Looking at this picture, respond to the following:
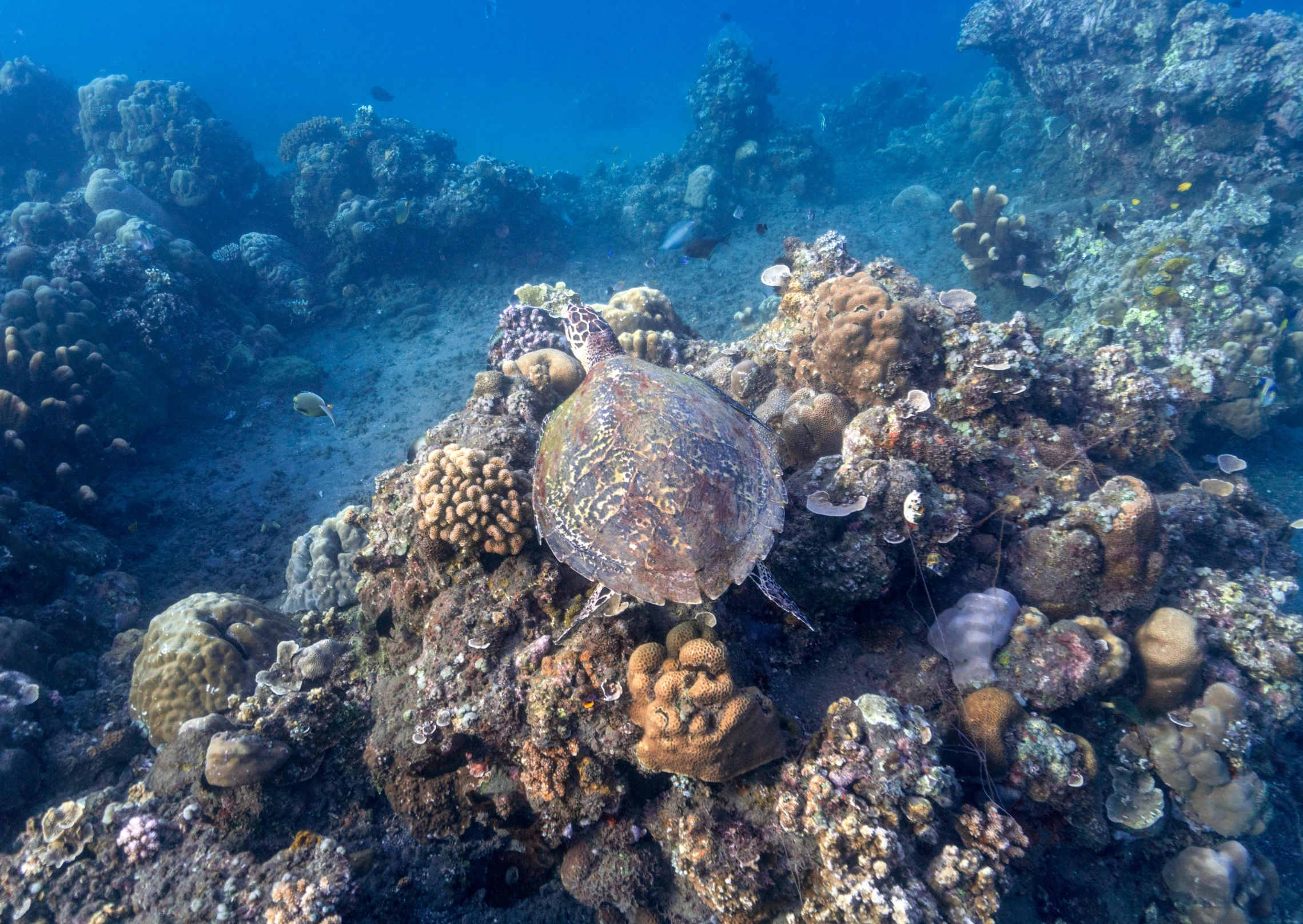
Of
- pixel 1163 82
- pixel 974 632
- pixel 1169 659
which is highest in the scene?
pixel 1163 82

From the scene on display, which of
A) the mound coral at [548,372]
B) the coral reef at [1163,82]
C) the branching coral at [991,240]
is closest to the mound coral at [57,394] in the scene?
the mound coral at [548,372]

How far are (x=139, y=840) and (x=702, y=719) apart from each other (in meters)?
4.57

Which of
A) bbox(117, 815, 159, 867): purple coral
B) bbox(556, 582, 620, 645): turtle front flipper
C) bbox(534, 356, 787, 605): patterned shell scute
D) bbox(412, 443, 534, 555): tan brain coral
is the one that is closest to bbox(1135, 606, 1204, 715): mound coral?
bbox(534, 356, 787, 605): patterned shell scute

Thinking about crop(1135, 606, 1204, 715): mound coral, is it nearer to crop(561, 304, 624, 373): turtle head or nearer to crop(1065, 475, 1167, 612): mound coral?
crop(1065, 475, 1167, 612): mound coral

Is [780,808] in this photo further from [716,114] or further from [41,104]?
[41,104]

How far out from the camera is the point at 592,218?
870 inches

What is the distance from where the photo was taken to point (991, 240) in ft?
42.6

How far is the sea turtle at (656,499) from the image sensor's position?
3.74m

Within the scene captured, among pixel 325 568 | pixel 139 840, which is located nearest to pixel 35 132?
pixel 325 568

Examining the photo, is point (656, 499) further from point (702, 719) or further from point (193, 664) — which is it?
point (193, 664)

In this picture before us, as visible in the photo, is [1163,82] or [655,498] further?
[1163,82]

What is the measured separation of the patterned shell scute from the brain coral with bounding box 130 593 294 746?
408 cm

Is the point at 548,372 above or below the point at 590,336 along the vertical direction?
below

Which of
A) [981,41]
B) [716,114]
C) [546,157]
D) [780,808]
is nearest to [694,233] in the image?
[716,114]
